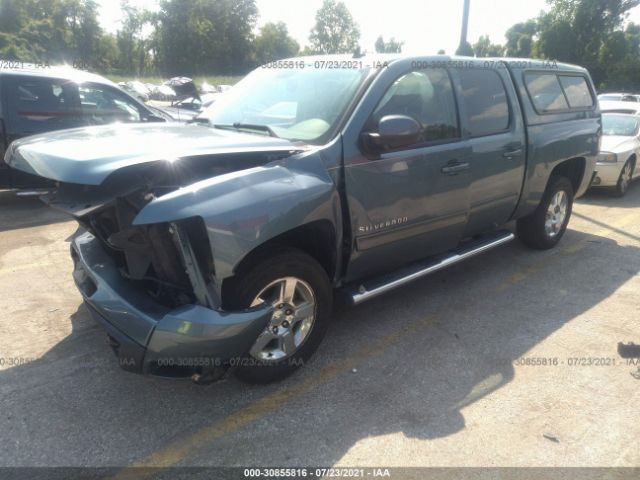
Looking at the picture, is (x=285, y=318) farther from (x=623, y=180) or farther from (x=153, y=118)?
(x=623, y=180)

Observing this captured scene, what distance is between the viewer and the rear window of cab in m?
4.79

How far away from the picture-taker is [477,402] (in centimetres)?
291

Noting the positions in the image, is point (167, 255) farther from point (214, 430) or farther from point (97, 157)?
point (214, 430)

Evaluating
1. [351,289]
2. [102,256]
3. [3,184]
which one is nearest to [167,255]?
[102,256]

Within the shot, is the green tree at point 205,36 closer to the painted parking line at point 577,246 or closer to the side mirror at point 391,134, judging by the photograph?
the painted parking line at point 577,246

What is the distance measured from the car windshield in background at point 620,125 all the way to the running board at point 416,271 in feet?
20.0

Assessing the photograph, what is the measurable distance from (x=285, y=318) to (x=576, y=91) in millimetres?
4605

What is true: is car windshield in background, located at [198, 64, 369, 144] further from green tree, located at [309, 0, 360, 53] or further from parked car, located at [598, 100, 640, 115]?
green tree, located at [309, 0, 360, 53]

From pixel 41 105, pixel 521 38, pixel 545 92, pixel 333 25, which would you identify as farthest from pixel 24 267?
pixel 333 25

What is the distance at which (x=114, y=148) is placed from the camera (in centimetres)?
257

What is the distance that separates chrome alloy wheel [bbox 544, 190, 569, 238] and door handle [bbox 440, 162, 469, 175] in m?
1.98

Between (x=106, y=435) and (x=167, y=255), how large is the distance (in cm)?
100

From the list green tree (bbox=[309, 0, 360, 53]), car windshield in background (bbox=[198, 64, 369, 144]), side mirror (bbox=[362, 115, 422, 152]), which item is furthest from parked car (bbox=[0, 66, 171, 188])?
green tree (bbox=[309, 0, 360, 53])

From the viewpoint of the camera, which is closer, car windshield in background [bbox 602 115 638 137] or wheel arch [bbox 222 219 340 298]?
wheel arch [bbox 222 219 340 298]
